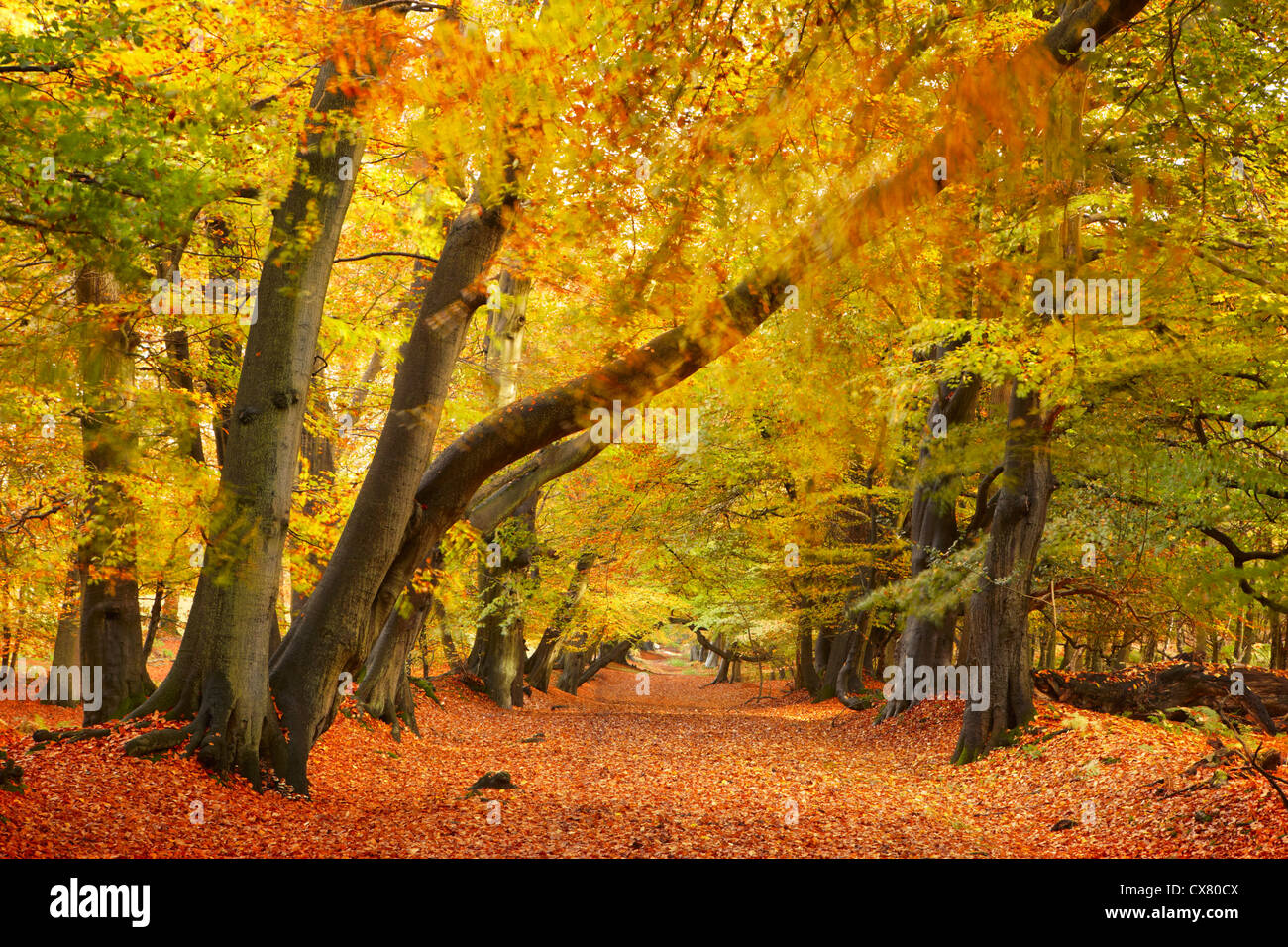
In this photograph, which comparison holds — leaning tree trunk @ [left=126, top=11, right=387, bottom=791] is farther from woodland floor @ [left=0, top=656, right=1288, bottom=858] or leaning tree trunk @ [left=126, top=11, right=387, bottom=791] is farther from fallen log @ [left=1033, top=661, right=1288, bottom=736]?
fallen log @ [left=1033, top=661, right=1288, bottom=736]

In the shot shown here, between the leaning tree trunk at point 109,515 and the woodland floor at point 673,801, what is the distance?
3.95 feet

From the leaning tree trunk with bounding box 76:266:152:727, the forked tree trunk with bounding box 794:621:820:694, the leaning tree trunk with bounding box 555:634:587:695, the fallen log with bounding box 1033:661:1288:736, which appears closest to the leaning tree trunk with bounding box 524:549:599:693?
the leaning tree trunk with bounding box 555:634:587:695

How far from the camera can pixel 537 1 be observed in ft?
26.6

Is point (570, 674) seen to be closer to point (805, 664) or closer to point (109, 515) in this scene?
point (805, 664)

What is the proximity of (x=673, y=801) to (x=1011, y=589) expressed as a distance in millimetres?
5447

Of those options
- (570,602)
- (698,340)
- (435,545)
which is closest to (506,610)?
(570,602)

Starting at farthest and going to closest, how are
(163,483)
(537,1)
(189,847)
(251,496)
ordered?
1. (163,483)
2. (537,1)
3. (251,496)
4. (189,847)

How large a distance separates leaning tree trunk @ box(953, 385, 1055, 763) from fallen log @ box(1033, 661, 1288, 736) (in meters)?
2.83

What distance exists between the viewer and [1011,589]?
1087 centimetres

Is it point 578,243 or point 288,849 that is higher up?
point 578,243
